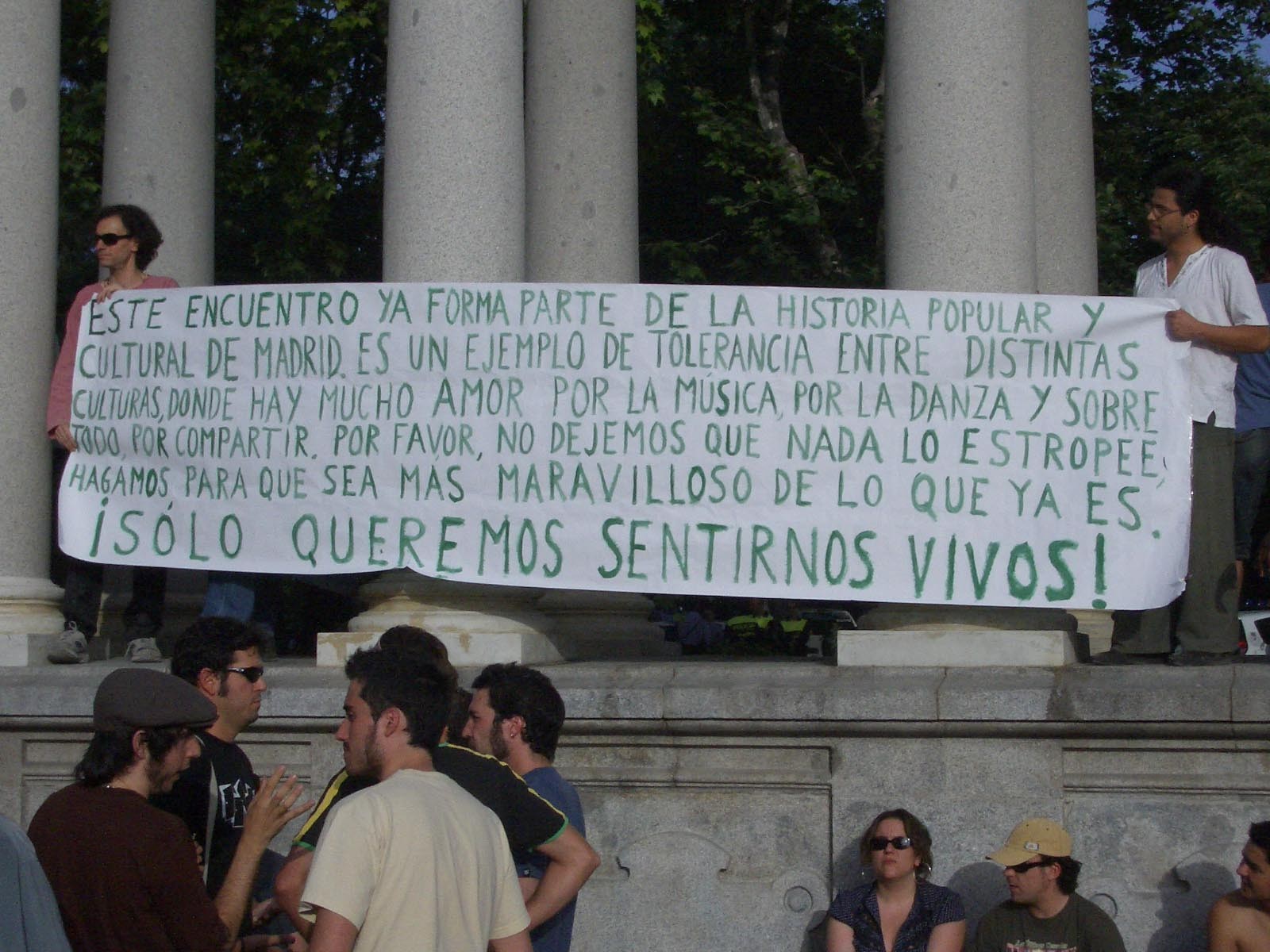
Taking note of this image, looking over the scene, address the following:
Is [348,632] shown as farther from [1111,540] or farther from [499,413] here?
[1111,540]

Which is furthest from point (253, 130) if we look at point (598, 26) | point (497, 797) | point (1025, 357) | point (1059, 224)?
point (497, 797)

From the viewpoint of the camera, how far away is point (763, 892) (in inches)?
377

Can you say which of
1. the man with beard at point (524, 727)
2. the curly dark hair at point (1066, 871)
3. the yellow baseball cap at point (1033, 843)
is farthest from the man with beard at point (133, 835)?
the curly dark hair at point (1066, 871)

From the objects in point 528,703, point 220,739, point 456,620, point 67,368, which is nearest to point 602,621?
point 456,620

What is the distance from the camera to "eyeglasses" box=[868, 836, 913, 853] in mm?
8633

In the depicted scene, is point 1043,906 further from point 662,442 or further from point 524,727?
A: point 662,442

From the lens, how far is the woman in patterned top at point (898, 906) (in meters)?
8.59

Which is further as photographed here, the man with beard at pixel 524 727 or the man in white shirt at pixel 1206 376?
the man in white shirt at pixel 1206 376

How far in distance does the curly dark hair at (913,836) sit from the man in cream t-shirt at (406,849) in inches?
113

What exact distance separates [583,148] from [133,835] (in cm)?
952

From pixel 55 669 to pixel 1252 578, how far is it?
36.9 ft

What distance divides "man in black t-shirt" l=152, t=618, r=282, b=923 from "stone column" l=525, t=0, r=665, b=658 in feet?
21.9

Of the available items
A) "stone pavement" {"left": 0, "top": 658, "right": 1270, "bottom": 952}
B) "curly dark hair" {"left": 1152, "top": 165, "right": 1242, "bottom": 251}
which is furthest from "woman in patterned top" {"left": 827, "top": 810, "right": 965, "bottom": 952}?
"curly dark hair" {"left": 1152, "top": 165, "right": 1242, "bottom": 251}

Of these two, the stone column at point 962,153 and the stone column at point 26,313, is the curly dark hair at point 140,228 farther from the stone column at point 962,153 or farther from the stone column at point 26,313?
the stone column at point 962,153
